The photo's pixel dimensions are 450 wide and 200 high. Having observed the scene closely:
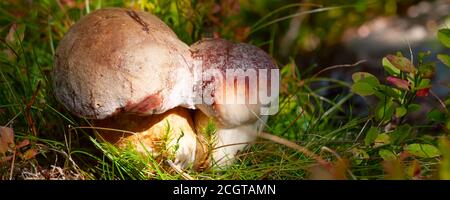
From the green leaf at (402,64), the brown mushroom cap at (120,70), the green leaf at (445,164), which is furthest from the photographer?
the green leaf at (402,64)

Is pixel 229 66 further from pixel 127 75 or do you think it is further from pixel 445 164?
pixel 445 164

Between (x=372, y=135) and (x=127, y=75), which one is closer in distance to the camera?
(x=127, y=75)

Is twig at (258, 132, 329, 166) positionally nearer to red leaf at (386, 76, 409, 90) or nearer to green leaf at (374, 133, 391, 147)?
green leaf at (374, 133, 391, 147)

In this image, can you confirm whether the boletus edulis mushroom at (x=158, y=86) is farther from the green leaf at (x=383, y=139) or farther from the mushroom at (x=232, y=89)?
the green leaf at (x=383, y=139)

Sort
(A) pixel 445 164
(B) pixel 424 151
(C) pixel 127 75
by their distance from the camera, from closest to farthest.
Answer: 1. (A) pixel 445 164
2. (C) pixel 127 75
3. (B) pixel 424 151

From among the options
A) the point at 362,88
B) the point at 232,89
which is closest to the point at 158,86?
the point at 232,89

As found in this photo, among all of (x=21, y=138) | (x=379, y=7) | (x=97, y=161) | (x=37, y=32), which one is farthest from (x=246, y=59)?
(x=379, y=7)

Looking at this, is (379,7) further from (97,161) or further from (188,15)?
(97,161)

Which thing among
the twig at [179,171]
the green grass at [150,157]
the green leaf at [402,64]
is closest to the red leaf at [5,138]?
the green grass at [150,157]
